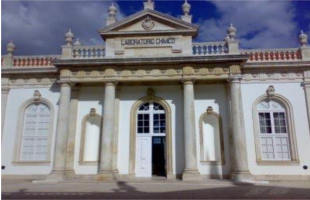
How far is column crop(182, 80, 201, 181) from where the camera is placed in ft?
42.3

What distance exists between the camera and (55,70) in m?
15.4

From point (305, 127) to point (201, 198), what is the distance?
28.6 feet

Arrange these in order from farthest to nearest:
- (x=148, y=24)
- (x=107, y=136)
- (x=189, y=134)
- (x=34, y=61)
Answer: (x=34, y=61) < (x=148, y=24) < (x=107, y=136) < (x=189, y=134)

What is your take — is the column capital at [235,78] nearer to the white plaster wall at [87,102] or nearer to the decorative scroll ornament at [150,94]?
the decorative scroll ornament at [150,94]

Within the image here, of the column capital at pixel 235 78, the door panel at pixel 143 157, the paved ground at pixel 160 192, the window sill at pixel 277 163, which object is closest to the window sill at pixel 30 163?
the paved ground at pixel 160 192

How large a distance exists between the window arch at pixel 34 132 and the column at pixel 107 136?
3313 millimetres

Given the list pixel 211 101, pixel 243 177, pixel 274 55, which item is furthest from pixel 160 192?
pixel 274 55

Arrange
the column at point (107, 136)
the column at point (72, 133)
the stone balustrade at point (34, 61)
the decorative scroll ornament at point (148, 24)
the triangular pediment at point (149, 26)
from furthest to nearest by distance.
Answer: the stone balustrade at point (34, 61) → the decorative scroll ornament at point (148, 24) → the triangular pediment at point (149, 26) → the column at point (72, 133) → the column at point (107, 136)

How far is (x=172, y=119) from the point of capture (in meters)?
14.8

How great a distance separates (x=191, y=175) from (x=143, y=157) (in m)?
2.90

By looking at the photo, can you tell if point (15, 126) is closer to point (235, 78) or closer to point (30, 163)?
point (30, 163)

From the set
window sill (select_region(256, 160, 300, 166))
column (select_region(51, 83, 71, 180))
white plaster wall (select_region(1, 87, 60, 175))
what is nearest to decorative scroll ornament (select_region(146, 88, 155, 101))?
column (select_region(51, 83, 71, 180))

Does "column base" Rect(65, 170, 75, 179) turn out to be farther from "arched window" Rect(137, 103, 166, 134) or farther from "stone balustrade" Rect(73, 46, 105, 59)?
"stone balustrade" Rect(73, 46, 105, 59)

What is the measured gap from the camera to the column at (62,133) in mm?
13320
